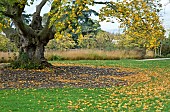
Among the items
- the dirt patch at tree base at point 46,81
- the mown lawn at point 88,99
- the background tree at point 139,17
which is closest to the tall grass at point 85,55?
the dirt patch at tree base at point 46,81

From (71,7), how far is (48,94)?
3383 mm

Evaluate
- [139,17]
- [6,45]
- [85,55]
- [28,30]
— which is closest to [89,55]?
[85,55]

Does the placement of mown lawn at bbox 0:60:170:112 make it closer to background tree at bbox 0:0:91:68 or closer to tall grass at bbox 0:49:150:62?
background tree at bbox 0:0:91:68

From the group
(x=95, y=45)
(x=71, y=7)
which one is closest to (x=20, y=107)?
(x=71, y=7)

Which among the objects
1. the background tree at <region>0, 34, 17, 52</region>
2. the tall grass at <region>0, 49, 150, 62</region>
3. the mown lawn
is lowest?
the mown lawn

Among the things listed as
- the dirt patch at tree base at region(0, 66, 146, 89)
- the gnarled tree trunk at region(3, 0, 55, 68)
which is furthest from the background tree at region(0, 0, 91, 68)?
the dirt patch at tree base at region(0, 66, 146, 89)

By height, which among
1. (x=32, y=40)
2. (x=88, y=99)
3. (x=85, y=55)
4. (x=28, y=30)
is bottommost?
(x=88, y=99)

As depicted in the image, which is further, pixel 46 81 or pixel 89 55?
pixel 89 55

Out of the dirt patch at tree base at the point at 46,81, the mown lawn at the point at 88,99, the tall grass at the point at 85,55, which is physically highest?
the tall grass at the point at 85,55

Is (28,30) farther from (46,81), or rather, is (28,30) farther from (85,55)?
(85,55)

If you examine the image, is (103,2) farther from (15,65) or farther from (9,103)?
(9,103)

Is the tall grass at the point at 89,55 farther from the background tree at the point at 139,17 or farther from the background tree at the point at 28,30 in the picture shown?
the background tree at the point at 139,17

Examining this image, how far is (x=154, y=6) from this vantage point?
12.5 metres

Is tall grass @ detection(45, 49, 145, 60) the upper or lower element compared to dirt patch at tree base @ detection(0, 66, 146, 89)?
upper
